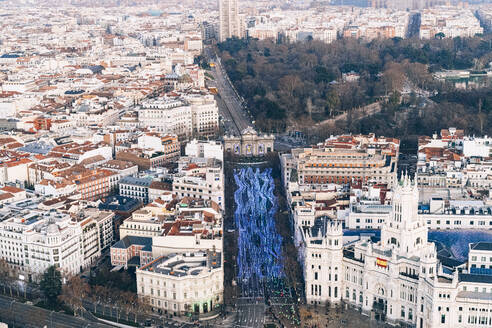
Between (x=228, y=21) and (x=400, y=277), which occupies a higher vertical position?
(x=228, y=21)

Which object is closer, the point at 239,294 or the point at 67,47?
→ the point at 239,294

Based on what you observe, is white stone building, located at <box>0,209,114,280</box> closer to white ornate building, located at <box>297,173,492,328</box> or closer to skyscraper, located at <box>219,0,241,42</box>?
white ornate building, located at <box>297,173,492,328</box>

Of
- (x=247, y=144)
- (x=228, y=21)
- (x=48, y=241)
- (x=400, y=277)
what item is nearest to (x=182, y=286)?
(x=48, y=241)

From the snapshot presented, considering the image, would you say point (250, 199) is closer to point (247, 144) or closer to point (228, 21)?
point (247, 144)

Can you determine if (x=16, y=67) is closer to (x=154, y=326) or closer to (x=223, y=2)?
(x=223, y=2)

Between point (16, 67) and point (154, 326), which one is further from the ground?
point (16, 67)

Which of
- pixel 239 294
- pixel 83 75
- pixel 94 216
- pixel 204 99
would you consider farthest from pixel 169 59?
pixel 239 294

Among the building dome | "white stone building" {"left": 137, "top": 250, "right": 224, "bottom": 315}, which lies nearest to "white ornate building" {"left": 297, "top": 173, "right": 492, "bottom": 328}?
"white stone building" {"left": 137, "top": 250, "right": 224, "bottom": 315}
